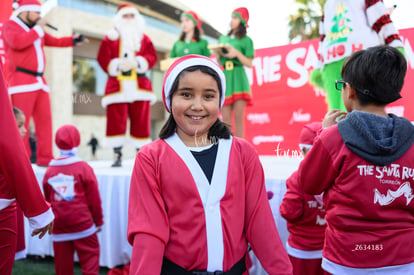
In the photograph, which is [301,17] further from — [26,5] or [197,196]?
[26,5]

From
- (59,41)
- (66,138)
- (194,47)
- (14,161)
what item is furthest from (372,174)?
(59,41)

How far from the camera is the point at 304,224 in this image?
1.62 m

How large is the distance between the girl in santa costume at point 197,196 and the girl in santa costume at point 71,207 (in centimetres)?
136

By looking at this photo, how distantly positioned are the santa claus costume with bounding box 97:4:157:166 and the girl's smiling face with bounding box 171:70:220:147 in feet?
7.09

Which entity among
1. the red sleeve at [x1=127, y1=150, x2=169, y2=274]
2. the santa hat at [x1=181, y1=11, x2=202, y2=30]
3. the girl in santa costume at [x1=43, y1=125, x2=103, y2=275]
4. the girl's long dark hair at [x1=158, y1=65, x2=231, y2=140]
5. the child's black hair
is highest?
the santa hat at [x1=181, y1=11, x2=202, y2=30]

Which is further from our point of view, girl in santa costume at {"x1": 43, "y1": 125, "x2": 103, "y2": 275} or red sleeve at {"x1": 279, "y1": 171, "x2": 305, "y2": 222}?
girl in santa costume at {"x1": 43, "y1": 125, "x2": 103, "y2": 275}

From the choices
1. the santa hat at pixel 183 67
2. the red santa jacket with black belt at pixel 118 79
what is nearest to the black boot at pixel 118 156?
the red santa jacket with black belt at pixel 118 79

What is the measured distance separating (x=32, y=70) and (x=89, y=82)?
0.47 meters

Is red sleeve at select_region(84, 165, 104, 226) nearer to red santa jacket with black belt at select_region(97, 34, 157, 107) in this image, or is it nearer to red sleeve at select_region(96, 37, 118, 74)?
red santa jacket with black belt at select_region(97, 34, 157, 107)

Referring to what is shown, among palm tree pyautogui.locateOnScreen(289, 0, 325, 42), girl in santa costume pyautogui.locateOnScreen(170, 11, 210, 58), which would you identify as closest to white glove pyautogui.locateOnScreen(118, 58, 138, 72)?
girl in santa costume pyautogui.locateOnScreen(170, 11, 210, 58)

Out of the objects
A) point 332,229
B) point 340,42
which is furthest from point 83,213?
point 340,42

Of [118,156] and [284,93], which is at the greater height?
[284,93]

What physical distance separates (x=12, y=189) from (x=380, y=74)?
1.22 meters

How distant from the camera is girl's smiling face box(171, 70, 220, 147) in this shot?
38.9 inches
